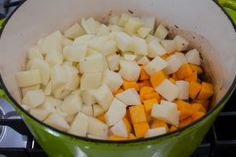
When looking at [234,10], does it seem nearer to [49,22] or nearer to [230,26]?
[230,26]

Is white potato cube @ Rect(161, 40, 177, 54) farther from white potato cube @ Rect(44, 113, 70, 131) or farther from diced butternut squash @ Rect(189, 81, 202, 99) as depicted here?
white potato cube @ Rect(44, 113, 70, 131)

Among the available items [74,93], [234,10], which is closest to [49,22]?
[74,93]

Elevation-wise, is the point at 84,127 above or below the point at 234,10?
below

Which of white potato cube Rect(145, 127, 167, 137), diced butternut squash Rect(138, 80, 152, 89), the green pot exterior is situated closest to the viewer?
the green pot exterior

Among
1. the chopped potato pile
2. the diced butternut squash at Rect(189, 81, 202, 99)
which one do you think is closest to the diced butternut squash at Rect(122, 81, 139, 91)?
the chopped potato pile

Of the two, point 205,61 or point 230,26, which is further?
point 205,61
